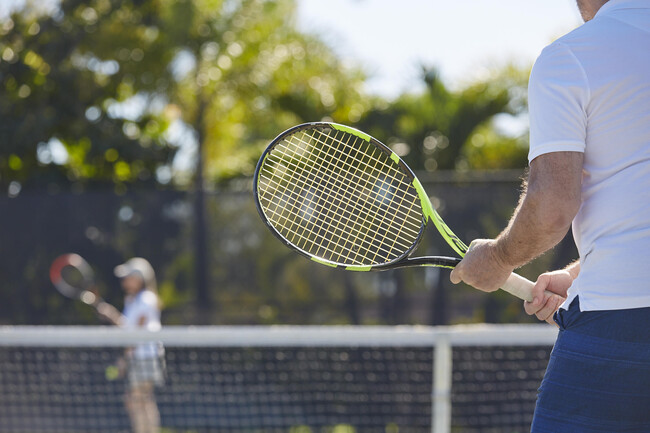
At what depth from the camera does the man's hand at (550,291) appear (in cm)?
239

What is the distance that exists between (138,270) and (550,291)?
16.2 feet

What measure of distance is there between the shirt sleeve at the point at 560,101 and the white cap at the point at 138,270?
210 inches

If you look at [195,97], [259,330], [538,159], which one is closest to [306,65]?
[195,97]

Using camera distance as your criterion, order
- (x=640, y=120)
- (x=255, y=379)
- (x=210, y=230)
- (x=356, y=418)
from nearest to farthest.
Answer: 1. (x=640, y=120)
2. (x=356, y=418)
3. (x=255, y=379)
4. (x=210, y=230)

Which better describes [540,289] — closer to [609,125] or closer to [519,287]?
[519,287]

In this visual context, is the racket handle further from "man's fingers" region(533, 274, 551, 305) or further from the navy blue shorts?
the navy blue shorts

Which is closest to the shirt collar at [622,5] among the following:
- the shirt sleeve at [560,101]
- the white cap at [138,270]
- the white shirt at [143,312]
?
the shirt sleeve at [560,101]

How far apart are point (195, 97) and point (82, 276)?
358 centimetres

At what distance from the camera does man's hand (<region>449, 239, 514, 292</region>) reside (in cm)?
210

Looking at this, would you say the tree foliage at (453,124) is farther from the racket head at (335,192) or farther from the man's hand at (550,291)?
the man's hand at (550,291)

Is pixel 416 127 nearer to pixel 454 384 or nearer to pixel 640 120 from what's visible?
pixel 454 384

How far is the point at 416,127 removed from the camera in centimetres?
958

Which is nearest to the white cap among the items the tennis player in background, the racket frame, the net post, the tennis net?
the tennis player in background

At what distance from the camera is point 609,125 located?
196 centimetres
